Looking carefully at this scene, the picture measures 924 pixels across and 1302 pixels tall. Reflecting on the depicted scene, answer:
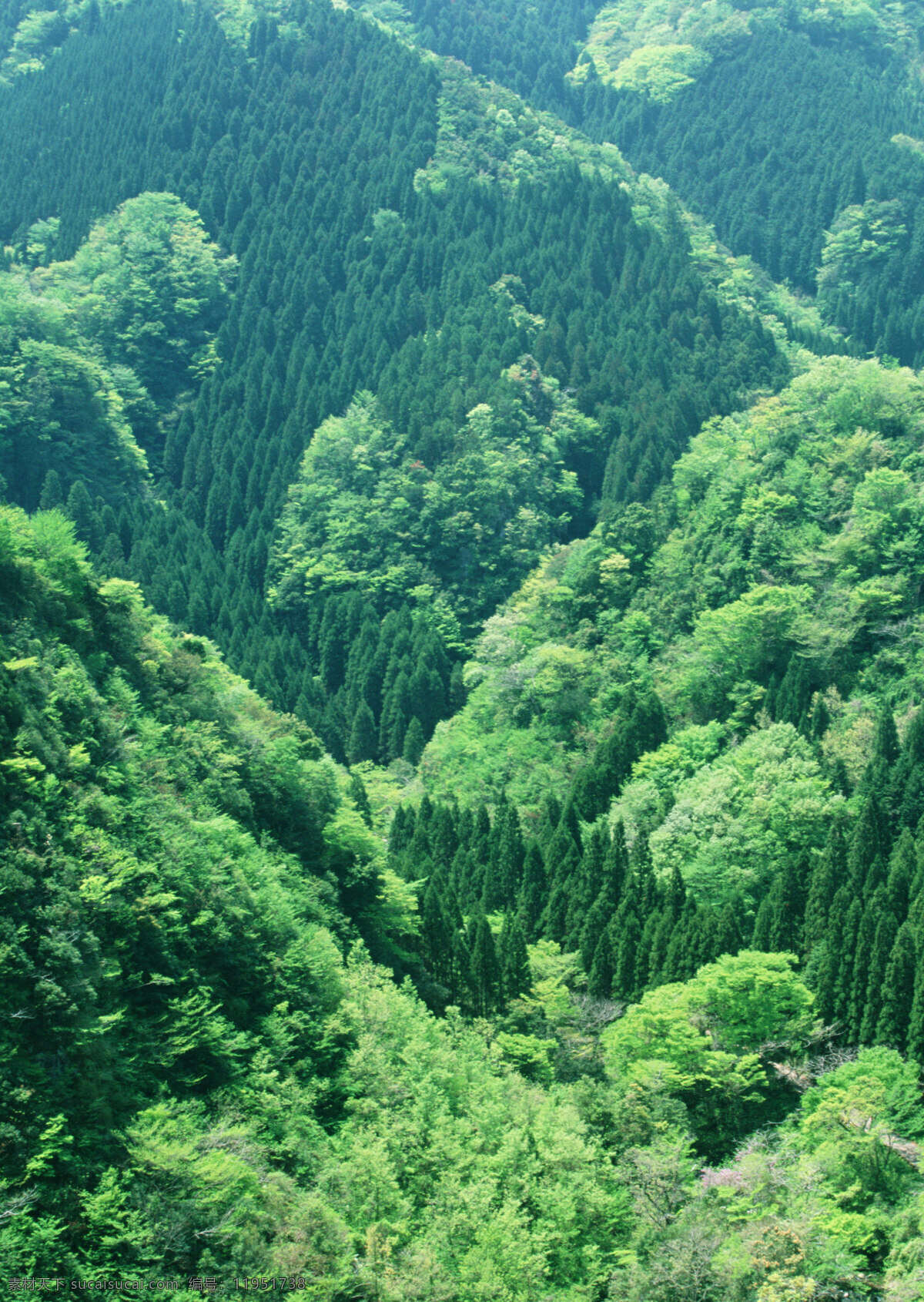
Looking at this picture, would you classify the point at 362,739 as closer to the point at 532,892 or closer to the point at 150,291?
the point at 532,892

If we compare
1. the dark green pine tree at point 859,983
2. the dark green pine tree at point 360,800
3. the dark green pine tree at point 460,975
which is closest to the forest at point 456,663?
the dark green pine tree at point 859,983

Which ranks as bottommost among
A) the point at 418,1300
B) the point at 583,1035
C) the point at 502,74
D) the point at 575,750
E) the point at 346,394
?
the point at 418,1300

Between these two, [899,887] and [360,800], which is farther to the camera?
[360,800]

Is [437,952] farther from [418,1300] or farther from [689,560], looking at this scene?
[689,560]

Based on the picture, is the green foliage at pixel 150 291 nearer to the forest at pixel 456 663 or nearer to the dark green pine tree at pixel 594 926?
the forest at pixel 456 663

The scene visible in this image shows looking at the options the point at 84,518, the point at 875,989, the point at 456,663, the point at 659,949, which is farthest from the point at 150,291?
the point at 875,989

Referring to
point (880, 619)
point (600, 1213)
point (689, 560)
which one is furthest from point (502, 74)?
point (600, 1213)

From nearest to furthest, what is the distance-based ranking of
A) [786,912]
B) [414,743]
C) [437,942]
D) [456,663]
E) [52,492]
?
[786,912] < [437,942] < [414,743] < [456,663] < [52,492]
